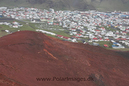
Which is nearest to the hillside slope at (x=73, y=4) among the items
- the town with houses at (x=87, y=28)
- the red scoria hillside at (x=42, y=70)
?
the town with houses at (x=87, y=28)

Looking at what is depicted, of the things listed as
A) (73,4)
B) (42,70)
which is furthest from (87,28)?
(73,4)

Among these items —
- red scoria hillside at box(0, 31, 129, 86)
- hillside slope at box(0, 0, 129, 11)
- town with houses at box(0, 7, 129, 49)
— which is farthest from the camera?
hillside slope at box(0, 0, 129, 11)

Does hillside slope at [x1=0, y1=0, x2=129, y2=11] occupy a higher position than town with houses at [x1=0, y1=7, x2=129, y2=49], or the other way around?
hillside slope at [x1=0, y1=0, x2=129, y2=11]

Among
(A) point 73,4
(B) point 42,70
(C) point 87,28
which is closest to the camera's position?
(B) point 42,70

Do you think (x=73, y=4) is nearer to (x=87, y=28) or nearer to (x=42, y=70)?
(x=87, y=28)

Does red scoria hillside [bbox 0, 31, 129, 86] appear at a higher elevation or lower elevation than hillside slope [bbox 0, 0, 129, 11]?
lower

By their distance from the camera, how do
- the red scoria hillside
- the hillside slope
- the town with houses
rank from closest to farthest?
the red scoria hillside
the town with houses
the hillside slope

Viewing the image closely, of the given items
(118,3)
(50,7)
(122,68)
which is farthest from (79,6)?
(122,68)

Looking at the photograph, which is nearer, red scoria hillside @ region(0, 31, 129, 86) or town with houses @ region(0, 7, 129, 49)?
red scoria hillside @ region(0, 31, 129, 86)

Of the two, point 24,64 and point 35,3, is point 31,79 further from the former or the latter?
point 35,3

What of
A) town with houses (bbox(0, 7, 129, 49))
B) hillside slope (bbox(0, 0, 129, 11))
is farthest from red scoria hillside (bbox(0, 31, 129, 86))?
hillside slope (bbox(0, 0, 129, 11))

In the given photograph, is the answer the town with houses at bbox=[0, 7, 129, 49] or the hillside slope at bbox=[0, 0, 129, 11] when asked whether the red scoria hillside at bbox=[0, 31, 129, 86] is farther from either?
the hillside slope at bbox=[0, 0, 129, 11]
